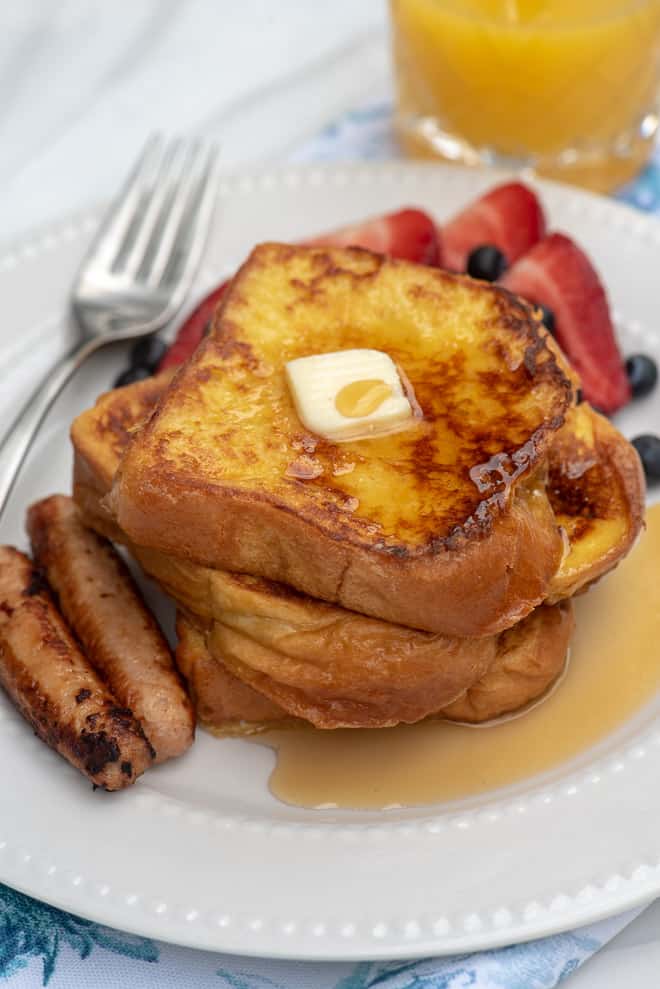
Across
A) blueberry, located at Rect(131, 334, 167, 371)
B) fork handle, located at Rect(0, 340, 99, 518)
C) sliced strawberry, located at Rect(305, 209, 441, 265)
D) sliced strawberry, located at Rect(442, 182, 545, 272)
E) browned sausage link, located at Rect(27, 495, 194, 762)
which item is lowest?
sliced strawberry, located at Rect(442, 182, 545, 272)

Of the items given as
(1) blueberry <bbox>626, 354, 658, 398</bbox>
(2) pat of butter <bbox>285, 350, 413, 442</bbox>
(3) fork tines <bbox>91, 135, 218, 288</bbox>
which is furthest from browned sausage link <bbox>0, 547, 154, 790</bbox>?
(1) blueberry <bbox>626, 354, 658, 398</bbox>

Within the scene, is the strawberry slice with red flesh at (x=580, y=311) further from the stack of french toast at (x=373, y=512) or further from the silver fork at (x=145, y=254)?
the silver fork at (x=145, y=254)

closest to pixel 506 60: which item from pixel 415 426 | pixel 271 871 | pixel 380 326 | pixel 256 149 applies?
pixel 256 149

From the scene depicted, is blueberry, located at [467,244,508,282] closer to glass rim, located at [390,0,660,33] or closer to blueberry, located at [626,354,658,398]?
blueberry, located at [626,354,658,398]

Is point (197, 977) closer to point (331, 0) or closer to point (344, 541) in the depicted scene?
point (344, 541)

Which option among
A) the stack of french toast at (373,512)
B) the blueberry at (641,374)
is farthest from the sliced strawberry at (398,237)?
the stack of french toast at (373,512)

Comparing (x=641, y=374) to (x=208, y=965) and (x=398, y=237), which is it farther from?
(x=208, y=965)

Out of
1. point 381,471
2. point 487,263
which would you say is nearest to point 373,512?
point 381,471
